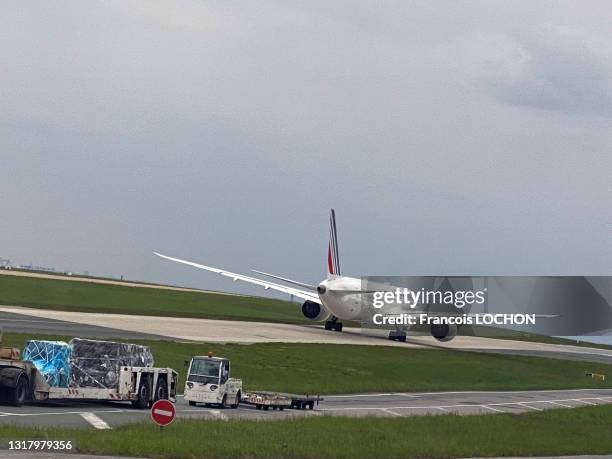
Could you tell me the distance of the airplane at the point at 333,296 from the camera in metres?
107

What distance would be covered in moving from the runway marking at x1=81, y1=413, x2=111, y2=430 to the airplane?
61.0 meters

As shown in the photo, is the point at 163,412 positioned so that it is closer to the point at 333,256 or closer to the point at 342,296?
the point at 342,296

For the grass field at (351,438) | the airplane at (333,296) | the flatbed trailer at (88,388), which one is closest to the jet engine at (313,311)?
the airplane at (333,296)

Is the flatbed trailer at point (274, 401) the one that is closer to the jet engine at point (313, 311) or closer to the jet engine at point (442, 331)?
the jet engine at point (442, 331)

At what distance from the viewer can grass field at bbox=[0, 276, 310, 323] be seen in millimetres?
127500

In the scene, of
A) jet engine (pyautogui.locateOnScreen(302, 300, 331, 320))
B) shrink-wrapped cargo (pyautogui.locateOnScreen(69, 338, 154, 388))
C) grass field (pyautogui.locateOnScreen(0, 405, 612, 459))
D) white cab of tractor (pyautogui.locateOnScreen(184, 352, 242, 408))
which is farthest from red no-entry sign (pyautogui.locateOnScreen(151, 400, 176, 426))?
jet engine (pyautogui.locateOnScreen(302, 300, 331, 320))

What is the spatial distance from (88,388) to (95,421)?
5.30m

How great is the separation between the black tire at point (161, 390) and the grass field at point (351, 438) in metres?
7.49

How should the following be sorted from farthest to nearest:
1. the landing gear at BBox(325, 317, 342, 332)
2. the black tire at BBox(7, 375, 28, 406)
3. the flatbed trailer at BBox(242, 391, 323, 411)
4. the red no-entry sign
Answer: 1. the landing gear at BBox(325, 317, 342, 332)
2. the flatbed trailer at BBox(242, 391, 323, 411)
3. the black tire at BBox(7, 375, 28, 406)
4. the red no-entry sign

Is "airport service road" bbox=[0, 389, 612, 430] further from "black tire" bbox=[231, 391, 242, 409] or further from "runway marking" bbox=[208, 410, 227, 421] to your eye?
"black tire" bbox=[231, 391, 242, 409]

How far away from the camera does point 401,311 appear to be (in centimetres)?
11431

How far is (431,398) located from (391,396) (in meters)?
2.64

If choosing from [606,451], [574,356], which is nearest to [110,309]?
[574,356]

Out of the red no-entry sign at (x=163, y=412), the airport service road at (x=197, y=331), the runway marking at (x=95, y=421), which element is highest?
the airport service road at (x=197, y=331)
